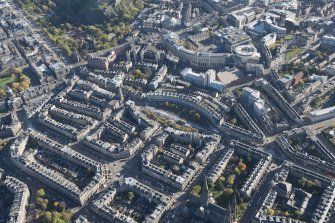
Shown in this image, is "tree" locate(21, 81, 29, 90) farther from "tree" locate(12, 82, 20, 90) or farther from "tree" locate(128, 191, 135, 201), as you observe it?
"tree" locate(128, 191, 135, 201)

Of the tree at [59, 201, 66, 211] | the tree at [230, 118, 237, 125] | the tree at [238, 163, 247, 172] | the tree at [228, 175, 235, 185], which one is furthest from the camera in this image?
the tree at [230, 118, 237, 125]

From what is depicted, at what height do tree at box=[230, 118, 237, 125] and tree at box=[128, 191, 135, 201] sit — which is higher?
tree at box=[230, 118, 237, 125]

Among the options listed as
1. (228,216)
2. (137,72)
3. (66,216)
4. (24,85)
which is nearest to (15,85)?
(24,85)

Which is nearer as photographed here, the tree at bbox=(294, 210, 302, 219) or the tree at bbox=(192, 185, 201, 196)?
the tree at bbox=(294, 210, 302, 219)

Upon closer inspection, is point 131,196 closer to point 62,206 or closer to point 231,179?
point 62,206

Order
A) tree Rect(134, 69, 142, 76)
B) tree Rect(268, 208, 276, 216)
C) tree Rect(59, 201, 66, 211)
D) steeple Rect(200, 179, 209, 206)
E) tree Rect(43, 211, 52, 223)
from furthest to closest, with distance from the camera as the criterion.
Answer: tree Rect(134, 69, 142, 76)
tree Rect(59, 201, 66, 211)
tree Rect(43, 211, 52, 223)
tree Rect(268, 208, 276, 216)
steeple Rect(200, 179, 209, 206)

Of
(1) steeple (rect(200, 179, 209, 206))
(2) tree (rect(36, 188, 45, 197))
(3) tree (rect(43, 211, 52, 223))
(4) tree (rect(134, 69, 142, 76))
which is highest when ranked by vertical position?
(1) steeple (rect(200, 179, 209, 206))

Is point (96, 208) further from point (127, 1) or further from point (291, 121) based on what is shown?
point (127, 1)

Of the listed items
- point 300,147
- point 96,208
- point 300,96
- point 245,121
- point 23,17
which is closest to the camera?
point 96,208

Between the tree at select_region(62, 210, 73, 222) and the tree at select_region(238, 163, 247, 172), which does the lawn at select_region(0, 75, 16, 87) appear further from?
the tree at select_region(238, 163, 247, 172)

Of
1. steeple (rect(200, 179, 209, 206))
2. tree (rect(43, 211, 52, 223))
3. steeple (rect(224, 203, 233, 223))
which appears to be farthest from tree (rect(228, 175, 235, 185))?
tree (rect(43, 211, 52, 223))

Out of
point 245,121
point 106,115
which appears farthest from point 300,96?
point 106,115
